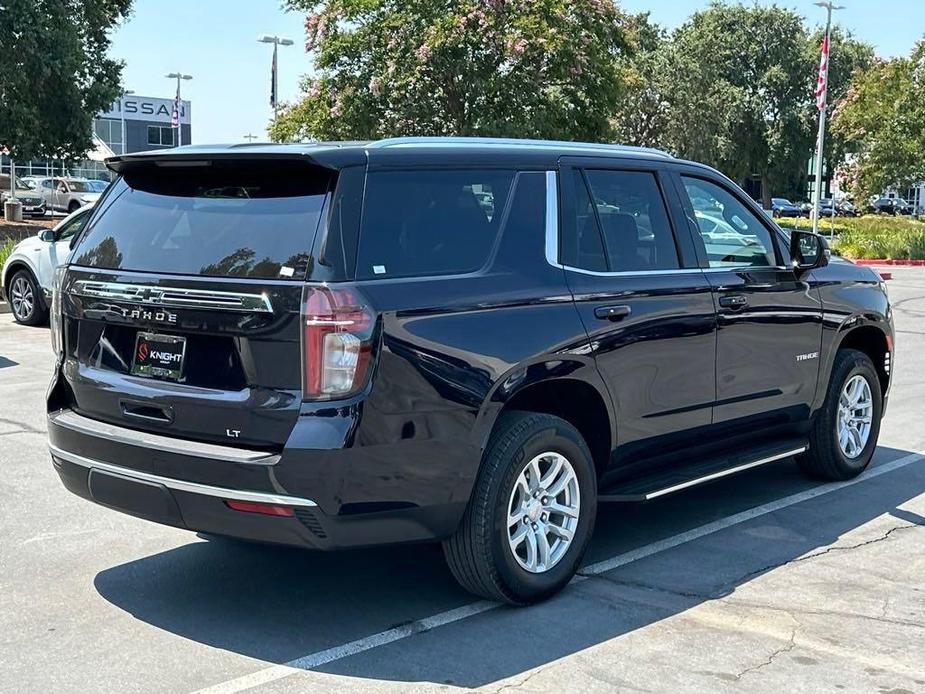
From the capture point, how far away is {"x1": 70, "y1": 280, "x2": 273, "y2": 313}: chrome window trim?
424cm

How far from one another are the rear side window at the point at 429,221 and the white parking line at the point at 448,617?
4.68 feet

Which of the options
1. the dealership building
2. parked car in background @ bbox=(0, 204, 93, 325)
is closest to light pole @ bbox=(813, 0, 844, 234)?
parked car in background @ bbox=(0, 204, 93, 325)

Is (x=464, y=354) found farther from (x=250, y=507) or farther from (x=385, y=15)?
(x=385, y=15)

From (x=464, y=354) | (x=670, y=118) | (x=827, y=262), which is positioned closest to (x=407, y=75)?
(x=827, y=262)

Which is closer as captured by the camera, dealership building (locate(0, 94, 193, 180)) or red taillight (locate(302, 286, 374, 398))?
red taillight (locate(302, 286, 374, 398))

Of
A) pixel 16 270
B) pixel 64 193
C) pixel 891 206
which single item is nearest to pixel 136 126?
pixel 64 193

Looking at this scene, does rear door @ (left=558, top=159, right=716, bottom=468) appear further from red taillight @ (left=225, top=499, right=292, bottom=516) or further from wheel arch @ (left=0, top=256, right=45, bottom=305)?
wheel arch @ (left=0, top=256, right=45, bottom=305)

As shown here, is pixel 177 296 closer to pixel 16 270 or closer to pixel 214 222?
pixel 214 222

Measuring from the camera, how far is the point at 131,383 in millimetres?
4559

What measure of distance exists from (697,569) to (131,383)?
8.94 ft

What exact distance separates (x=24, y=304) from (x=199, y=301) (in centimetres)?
1127

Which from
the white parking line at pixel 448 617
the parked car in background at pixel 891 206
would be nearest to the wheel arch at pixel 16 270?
the white parking line at pixel 448 617

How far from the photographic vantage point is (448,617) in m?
4.70

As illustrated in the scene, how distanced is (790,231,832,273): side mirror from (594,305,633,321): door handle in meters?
1.63
